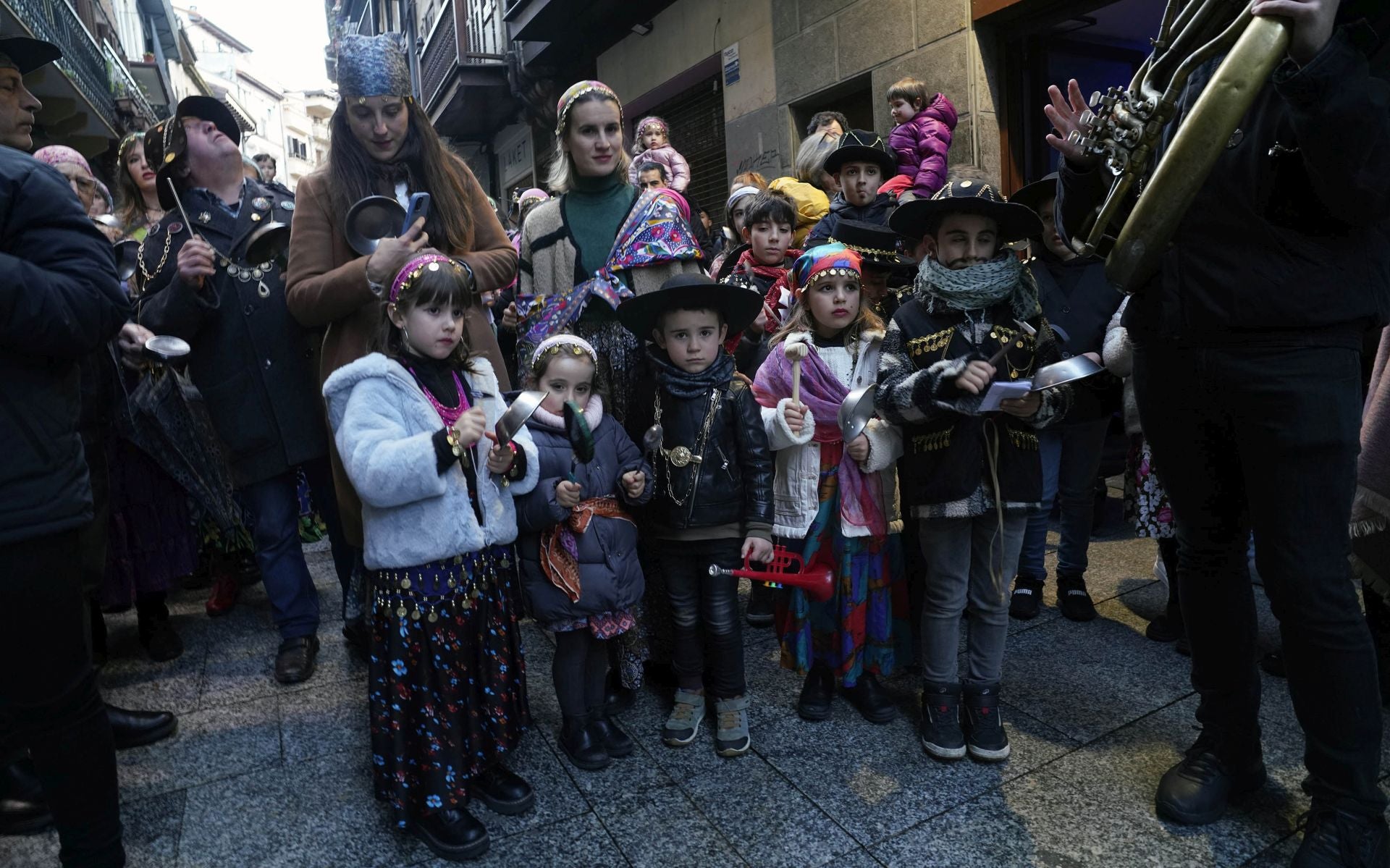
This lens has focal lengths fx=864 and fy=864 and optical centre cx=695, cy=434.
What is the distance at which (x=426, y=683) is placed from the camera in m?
2.24

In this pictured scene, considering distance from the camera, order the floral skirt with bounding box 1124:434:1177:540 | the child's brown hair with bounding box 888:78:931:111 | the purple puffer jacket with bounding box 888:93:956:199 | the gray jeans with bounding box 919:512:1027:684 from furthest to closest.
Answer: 1. the child's brown hair with bounding box 888:78:931:111
2. the purple puffer jacket with bounding box 888:93:956:199
3. the floral skirt with bounding box 1124:434:1177:540
4. the gray jeans with bounding box 919:512:1027:684

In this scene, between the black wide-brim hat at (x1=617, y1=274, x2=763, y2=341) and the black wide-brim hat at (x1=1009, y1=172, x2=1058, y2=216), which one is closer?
the black wide-brim hat at (x1=617, y1=274, x2=763, y2=341)

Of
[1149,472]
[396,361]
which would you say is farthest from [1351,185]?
[396,361]

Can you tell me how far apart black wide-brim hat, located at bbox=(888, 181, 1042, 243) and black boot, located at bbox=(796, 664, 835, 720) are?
1.49 m

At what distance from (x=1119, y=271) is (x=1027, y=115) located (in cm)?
501

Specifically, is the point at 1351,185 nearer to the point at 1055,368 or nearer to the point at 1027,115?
the point at 1055,368

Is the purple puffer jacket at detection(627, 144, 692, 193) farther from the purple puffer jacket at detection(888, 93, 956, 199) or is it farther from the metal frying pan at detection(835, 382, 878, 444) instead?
the metal frying pan at detection(835, 382, 878, 444)

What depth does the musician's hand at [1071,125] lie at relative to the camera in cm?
209

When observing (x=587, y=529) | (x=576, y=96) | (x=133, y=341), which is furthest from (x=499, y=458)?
(x=133, y=341)

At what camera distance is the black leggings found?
2602 millimetres

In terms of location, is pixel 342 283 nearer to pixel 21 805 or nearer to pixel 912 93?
pixel 21 805

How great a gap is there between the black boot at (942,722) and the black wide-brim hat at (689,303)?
1.29m

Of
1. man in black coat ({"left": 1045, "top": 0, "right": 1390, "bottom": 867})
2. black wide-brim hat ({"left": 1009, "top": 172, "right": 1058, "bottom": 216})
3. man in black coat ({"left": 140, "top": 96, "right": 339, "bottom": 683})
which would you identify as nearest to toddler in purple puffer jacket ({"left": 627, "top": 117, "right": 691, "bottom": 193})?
man in black coat ({"left": 140, "top": 96, "right": 339, "bottom": 683})

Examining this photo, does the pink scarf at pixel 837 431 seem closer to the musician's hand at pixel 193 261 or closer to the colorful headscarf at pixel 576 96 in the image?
the colorful headscarf at pixel 576 96
